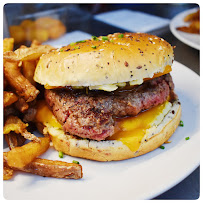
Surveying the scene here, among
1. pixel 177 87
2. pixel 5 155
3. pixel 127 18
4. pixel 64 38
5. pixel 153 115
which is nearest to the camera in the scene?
pixel 5 155

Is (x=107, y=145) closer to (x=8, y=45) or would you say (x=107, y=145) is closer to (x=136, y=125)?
(x=136, y=125)

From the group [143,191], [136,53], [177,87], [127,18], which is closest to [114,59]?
[136,53]

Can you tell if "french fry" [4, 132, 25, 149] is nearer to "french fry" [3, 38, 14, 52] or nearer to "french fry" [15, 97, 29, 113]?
"french fry" [15, 97, 29, 113]

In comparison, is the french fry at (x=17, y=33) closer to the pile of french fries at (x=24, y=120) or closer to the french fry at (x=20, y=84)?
the pile of french fries at (x=24, y=120)

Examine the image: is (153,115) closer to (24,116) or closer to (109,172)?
(109,172)

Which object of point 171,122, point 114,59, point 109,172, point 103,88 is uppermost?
point 114,59

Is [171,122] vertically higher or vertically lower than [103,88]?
lower

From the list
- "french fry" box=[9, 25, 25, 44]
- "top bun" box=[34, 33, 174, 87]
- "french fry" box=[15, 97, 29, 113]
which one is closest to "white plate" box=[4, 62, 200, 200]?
"french fry" box=[15, 97, 29, 113]

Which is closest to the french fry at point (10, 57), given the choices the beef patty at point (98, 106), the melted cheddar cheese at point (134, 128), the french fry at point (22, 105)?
the french fry at point (22, 105)
